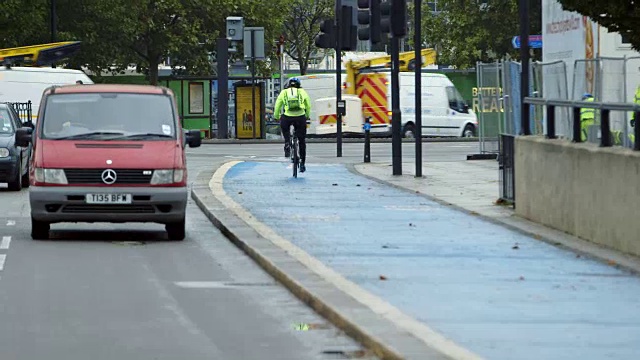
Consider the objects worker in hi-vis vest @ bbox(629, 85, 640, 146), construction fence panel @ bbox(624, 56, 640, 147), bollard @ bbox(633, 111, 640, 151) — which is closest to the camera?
bollard @ bbox(633, 111, 640, 151)

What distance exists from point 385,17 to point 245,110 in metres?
27.5

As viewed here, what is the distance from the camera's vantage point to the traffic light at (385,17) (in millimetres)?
28344

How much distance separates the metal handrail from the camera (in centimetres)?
1508

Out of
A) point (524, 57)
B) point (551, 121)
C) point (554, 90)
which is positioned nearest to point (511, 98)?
point (524, 57)

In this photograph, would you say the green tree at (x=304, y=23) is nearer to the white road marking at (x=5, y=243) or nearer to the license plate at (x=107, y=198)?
the white road marking at (x=5, y=243)

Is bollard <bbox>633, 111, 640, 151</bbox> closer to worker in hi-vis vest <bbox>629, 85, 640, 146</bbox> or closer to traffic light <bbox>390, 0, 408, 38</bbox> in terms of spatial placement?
worker in hi-vis vest <bbox>629, 85, 640, 146</bbox>

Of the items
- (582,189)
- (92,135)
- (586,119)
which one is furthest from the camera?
(92,135)

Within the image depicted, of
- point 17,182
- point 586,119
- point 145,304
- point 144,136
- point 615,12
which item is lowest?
point 145,304

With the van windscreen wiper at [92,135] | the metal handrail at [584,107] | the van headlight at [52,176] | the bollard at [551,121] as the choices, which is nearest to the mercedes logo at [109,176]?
the van headlight at [52,176]

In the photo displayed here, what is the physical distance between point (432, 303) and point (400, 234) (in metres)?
5.85

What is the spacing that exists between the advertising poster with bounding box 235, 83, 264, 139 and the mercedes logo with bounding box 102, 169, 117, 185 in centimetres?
3834

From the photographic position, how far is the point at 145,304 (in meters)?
11.9

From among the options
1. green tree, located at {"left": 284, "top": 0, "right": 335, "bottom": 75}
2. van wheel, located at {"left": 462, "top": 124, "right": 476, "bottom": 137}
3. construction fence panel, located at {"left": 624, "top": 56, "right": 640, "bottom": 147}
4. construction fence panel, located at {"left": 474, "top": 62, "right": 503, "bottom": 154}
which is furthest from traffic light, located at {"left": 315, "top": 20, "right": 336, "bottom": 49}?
green tree, located at {"left": 284, "top": 0, "right": 335, "bottom": 75}

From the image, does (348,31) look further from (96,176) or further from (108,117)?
(96,176)
